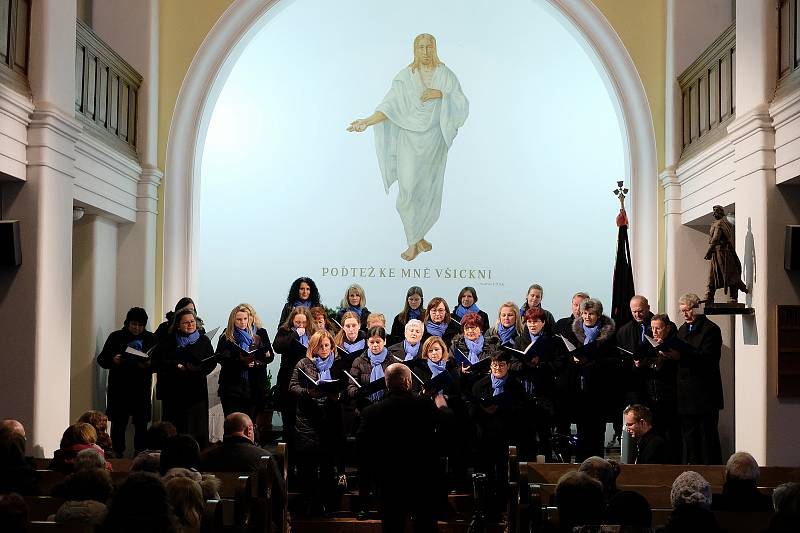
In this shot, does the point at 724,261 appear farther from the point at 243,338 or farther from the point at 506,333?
the point at 243,338

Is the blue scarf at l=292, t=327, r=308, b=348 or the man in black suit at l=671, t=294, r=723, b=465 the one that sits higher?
the blue scarf at l=292, t=327, r=308, b=348

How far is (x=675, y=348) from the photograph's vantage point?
8945mm

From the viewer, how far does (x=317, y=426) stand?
880 centimetres

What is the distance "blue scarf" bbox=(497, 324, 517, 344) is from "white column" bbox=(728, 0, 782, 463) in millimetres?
1976

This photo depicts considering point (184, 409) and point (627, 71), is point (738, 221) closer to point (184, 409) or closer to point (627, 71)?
point (627, 71)

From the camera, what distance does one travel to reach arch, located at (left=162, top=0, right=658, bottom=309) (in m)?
12.9

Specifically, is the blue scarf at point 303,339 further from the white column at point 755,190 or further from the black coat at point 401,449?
the white column at point 755,190

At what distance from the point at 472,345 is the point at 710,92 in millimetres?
4141

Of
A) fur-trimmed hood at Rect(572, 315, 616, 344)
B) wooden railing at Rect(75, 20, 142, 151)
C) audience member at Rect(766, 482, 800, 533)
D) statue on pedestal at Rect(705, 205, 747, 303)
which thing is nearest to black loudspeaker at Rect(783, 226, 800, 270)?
statue on pedestal at Rect(705, 205, 747, 303)

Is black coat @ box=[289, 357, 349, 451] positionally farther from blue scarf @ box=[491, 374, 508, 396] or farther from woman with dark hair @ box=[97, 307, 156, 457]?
woman with dark hair @ box=[97, 307, 156, 457]

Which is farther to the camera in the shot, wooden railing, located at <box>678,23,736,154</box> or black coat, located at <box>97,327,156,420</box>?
wooden railing, located at <box>678,23,736,154</box>

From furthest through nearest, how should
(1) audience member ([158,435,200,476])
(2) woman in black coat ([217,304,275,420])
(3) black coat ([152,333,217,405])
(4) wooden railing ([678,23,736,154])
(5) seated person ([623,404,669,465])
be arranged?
1. (4) wooden railing ([678,23,736,154])
2. (3) black coat ([152,333,217,405])
3. (2) woman in black coat ([217,304,275,420])
4. (5) seated person ([623,404,669,465])
5. (1) audience member ([158,435,200,476])

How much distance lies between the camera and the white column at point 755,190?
888 cm

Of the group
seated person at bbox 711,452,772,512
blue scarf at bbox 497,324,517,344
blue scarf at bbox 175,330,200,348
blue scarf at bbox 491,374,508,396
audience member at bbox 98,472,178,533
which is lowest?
seated person at bbox 711,452,772,512
